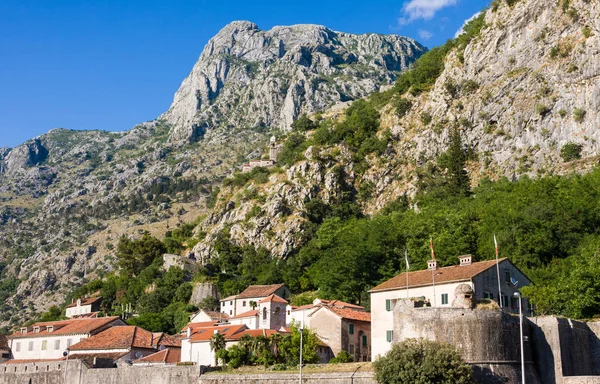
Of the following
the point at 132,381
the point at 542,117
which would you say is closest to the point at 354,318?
the point at 132,381

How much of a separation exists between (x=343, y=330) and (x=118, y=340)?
1083 inches

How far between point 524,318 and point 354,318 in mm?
24115

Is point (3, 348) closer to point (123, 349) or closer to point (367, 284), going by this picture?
point (123, 349)

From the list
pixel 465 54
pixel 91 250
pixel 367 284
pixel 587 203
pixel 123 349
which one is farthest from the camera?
pixel 91 250

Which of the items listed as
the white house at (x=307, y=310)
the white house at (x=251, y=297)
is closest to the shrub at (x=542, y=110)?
the white house at (x=251, y=297)

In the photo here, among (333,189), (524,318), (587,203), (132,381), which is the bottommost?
(132,381)

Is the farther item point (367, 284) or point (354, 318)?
point (367, 284)

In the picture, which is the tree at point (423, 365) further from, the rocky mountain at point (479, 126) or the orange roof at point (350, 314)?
the rocky mountain at point (479, 126)

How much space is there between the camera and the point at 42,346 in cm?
8875

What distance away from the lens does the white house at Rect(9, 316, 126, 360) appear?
Result: 284 ft

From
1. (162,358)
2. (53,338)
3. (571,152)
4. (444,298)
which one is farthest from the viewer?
(571,152)

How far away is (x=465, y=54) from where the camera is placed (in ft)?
432

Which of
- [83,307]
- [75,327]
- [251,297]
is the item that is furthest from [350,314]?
[83,307]

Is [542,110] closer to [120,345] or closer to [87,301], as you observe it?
[120,345]
